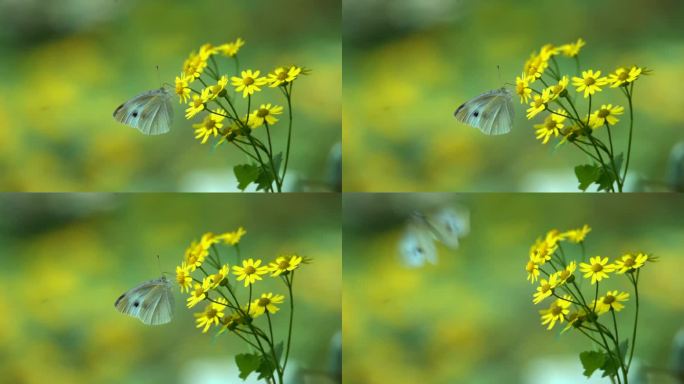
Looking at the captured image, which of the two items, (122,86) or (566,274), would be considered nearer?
(566,274)

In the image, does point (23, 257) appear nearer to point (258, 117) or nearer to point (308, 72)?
point (258, 117)

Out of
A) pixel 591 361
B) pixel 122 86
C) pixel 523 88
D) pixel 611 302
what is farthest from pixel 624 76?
pixel 122 86

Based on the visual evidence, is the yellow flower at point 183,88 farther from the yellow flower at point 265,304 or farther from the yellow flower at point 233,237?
the yellow flower at point 265,304

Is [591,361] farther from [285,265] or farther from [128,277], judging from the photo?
[128,277]

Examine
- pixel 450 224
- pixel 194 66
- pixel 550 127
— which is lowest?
pixel 450 224

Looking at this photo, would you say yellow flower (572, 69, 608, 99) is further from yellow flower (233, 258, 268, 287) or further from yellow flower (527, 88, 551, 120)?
yellow flower (233, 258, 268, 287)

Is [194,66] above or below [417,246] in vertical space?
above
